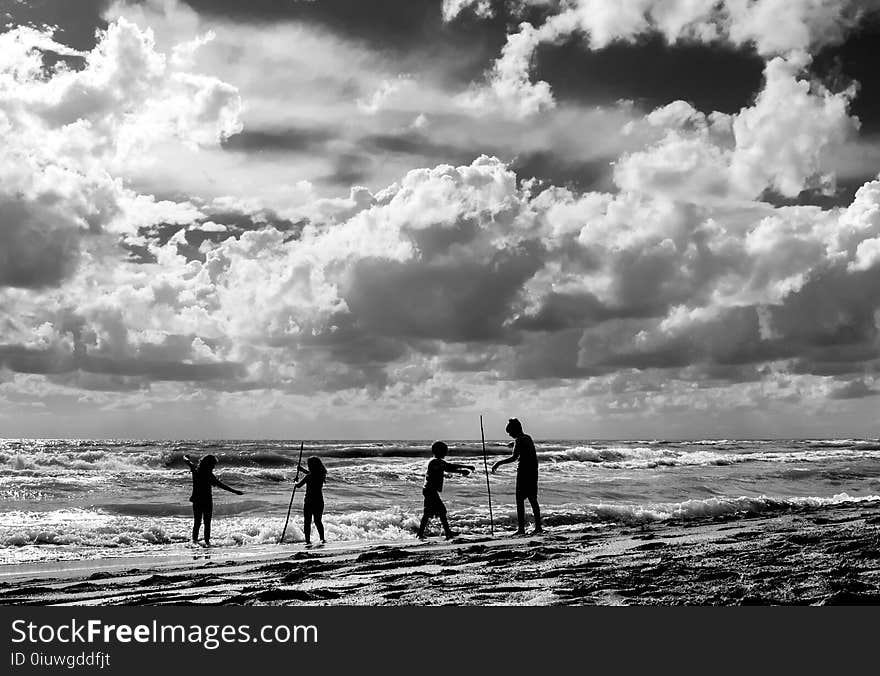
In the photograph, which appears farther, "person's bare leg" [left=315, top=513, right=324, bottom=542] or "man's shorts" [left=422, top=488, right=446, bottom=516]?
"person's bare leg" [left=315, top=513, right=324, bottom=542]

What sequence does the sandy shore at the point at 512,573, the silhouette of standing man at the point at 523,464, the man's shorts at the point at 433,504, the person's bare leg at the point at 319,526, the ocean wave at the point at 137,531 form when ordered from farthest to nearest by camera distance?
the person's bare leg at the point at 319,526
the man's shorts at the point at 433,504
the silhouette of standing man at the point at 523,464
the ocean wave at the point at 137,531
the sandy shore at the point at 512,573

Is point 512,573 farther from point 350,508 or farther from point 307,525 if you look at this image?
point 350,508

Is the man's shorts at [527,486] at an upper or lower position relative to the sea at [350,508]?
upper

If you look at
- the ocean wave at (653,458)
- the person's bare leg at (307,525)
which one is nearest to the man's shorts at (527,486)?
the person's bare leg at (307,525)

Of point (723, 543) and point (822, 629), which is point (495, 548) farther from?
point (822, 629)

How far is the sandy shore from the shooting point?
7.16 meters

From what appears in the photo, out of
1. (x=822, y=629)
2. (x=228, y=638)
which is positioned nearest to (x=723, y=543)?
(x=822, y=629)

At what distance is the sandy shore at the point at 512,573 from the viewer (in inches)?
282

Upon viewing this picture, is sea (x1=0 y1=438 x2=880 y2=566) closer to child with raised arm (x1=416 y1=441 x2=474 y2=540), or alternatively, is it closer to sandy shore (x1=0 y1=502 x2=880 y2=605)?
child with raised arm (x1=416 y1=441 x2=474 y2=540)

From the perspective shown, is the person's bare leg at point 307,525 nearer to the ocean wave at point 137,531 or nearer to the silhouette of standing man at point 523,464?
the ocean wave at point 137,531

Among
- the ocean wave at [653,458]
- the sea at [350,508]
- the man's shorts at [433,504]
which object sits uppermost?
the man's shorts at [433,504]

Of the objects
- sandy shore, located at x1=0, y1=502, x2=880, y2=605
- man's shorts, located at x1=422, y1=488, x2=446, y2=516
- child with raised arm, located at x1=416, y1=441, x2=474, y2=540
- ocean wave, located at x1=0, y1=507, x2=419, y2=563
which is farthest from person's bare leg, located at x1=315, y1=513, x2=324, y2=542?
man's shorts, located at x1=422, y1=488, x2=446, y2=516

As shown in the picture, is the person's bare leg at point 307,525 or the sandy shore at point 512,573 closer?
the sandy shore at point 512,573

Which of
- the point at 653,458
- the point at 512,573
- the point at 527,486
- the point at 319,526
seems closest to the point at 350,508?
the point at 319,526
